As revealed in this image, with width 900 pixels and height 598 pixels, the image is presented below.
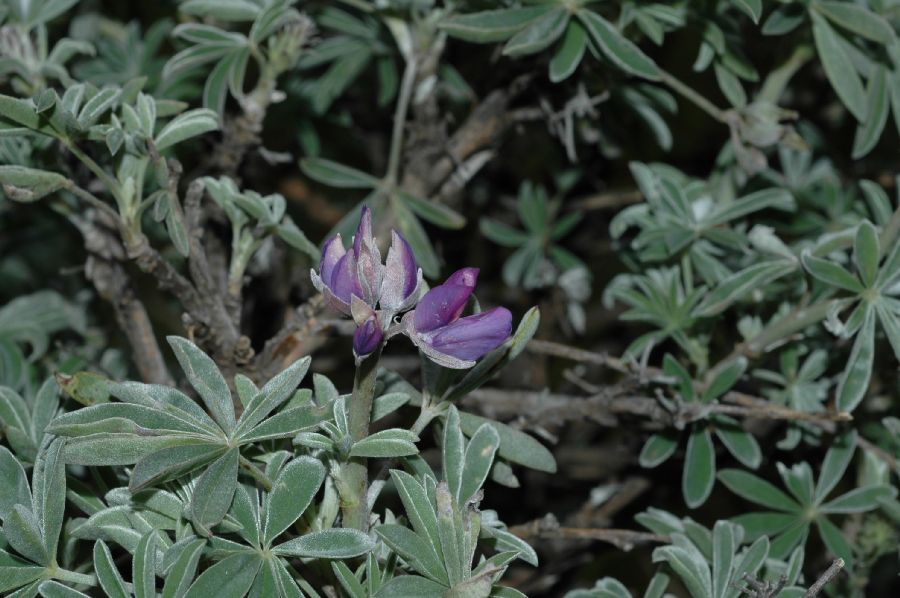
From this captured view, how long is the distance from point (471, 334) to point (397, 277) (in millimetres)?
69

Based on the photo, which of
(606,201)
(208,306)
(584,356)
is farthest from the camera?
(606,201)

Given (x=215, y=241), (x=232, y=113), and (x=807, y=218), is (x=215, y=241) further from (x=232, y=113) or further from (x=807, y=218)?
(x=807, y=218)

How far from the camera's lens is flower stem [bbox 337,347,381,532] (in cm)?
75

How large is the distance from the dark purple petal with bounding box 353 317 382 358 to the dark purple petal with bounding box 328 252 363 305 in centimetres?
3

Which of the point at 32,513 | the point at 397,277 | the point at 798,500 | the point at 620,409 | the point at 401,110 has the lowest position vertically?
the point at 798,500

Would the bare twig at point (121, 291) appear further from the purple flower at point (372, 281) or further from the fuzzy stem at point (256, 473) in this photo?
the purple flower at point (372, 281)

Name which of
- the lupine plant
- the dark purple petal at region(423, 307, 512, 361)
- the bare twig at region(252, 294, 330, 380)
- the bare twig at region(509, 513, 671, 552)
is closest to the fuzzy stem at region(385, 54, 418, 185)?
the lupine plant

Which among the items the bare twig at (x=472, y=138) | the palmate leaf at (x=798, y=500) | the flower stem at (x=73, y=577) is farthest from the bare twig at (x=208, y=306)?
the palmate leaf at (x=798, y=500)

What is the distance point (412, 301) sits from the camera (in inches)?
29.0

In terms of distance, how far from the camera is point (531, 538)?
3.68ft

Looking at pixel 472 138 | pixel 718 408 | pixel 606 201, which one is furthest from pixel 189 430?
pixel 606 201

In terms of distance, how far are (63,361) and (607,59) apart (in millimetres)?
767

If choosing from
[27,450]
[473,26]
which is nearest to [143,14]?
[473,26]

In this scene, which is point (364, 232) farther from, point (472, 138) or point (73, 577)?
point (472, 138)
